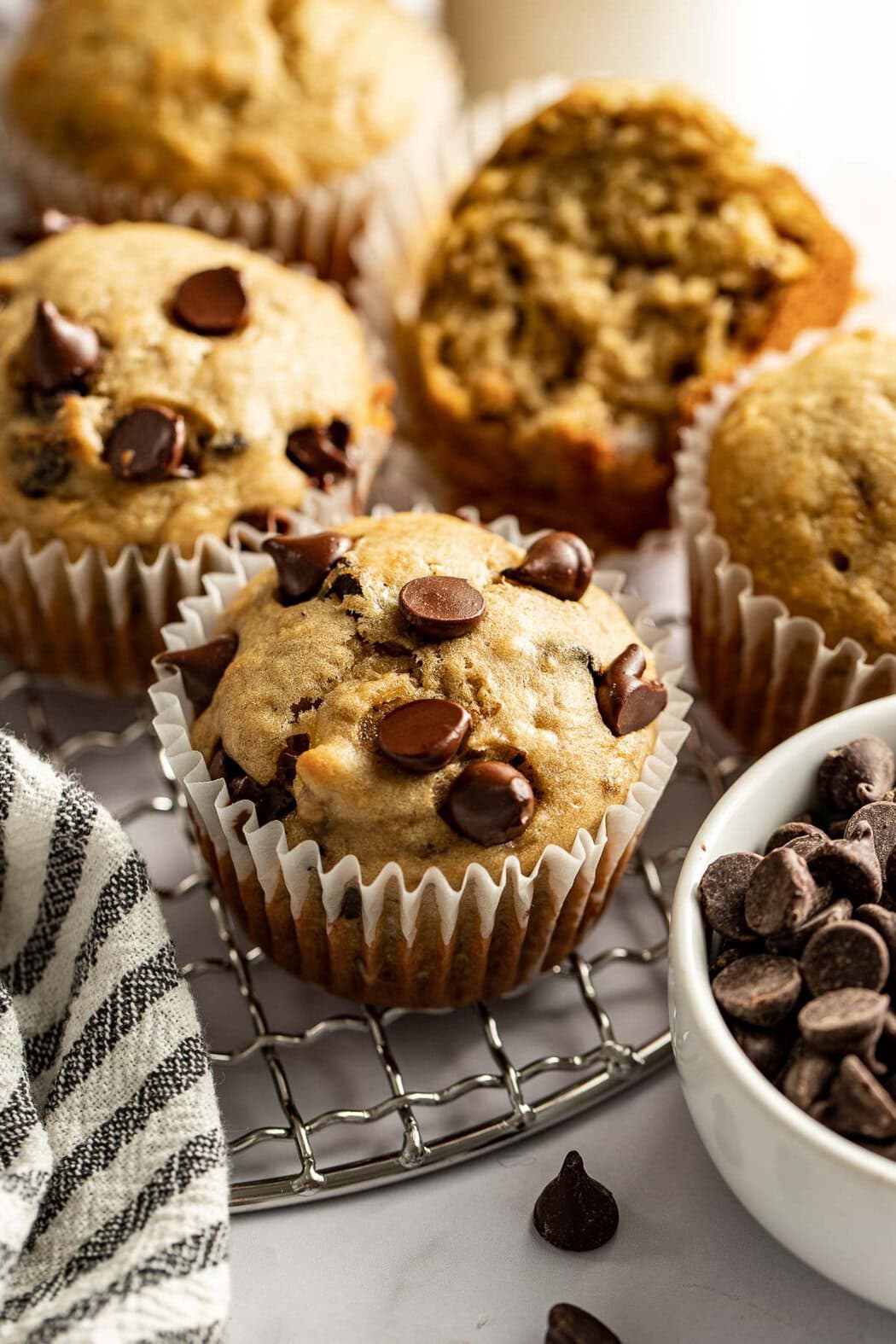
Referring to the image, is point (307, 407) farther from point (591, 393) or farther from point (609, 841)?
point (609, 841)

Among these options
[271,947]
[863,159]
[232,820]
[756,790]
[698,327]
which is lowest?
[271,947]

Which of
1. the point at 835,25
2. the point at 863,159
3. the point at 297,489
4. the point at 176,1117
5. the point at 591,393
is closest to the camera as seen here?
the point at 176,1117

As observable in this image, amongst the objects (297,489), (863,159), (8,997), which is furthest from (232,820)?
(863,159)

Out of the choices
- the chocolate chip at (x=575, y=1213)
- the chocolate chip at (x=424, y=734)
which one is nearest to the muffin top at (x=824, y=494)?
the chocolate chip at (x=424, y=734)

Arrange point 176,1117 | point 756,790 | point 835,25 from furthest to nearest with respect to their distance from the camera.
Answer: point 835,25 < point 756,790 < point 176,1117

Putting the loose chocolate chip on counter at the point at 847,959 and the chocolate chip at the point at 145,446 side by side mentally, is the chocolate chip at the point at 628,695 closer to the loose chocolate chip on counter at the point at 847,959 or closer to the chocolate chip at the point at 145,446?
the loose chocolate chip on counter at the point at 847,959
